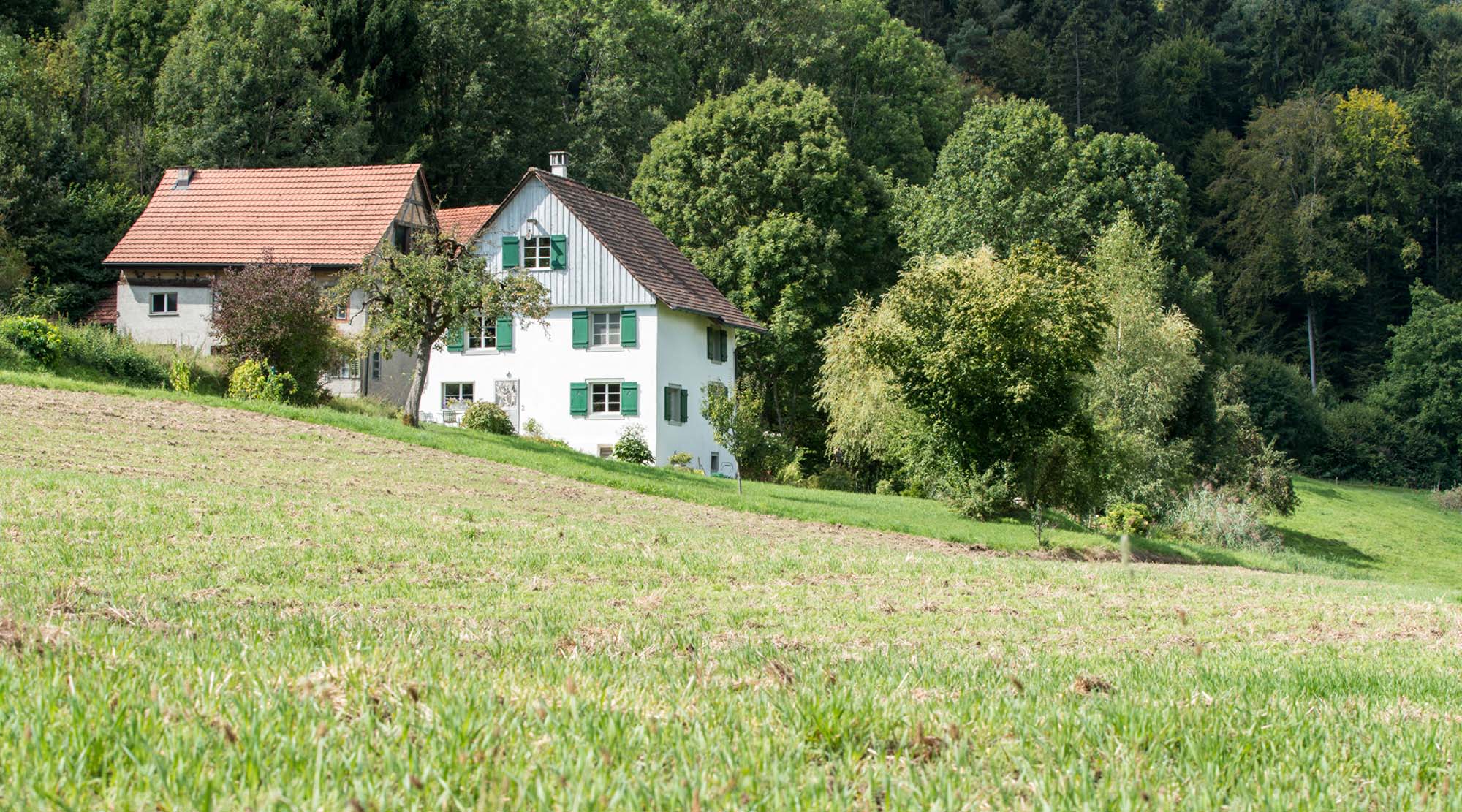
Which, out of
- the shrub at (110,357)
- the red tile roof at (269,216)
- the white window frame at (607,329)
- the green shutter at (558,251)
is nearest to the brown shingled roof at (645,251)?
the green shutter at (558,251)

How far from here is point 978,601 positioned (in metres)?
14.0

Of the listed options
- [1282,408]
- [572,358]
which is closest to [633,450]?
[572,358]

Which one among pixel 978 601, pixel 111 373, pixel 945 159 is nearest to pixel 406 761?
pixel 978 601

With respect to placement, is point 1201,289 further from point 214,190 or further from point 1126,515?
point 214,190

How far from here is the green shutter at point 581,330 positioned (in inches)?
2093

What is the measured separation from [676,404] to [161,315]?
750 inches

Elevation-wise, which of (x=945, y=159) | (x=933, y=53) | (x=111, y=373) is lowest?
(x=111, y=373)

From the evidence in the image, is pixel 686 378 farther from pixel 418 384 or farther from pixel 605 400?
pixel 418 384

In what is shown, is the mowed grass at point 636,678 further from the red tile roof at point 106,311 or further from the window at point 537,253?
the red tile roof at point 106,311

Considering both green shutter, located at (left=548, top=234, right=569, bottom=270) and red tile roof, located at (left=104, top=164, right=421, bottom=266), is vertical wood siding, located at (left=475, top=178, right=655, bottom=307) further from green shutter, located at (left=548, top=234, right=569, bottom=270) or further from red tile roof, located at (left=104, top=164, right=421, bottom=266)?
red tile roof, located at (left=104, top=164, right=421, bottom=266)

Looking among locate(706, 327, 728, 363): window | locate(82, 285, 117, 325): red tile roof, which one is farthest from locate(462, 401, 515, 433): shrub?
locate(82, 285, 117, 325): red tile roof

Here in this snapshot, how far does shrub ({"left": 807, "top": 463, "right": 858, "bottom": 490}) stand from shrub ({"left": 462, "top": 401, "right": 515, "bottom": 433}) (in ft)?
37.7

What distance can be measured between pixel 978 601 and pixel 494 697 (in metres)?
9.64

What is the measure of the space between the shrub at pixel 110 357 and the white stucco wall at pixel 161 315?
1255 centimetres
